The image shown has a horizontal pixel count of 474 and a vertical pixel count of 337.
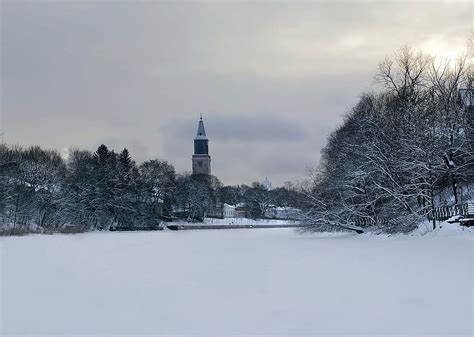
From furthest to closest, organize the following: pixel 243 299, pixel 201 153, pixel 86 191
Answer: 1. pixel 201 153
2. pixel 86 191
3. pixel 243 299

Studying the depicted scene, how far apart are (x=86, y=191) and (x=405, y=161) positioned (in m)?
45.1

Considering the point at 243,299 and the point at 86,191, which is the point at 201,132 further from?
the point at 243,299

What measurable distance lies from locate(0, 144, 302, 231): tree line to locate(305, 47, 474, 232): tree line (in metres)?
4.16

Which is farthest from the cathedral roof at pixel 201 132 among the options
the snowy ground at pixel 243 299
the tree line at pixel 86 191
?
the snowy ground at pixel 243 299

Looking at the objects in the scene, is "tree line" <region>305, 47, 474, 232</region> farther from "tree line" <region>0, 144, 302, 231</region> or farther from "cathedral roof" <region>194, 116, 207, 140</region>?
"cathedral roof" <region>194, 116, 207, 140</region>

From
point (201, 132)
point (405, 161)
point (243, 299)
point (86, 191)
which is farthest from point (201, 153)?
point (243, 299)

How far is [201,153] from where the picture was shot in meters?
156

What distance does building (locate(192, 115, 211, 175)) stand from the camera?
508ft

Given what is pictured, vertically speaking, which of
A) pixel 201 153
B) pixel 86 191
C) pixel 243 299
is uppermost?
pixel 201 153

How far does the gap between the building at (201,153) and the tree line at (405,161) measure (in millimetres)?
119522

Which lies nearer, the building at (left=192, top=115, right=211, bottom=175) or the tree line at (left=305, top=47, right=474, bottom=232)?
the tree line at (left=305, top=47, right=474, bottom=232)

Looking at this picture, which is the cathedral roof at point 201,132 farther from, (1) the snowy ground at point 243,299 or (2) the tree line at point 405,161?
(1) the snowy ground at point 243,299

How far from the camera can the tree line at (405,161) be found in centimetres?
2730

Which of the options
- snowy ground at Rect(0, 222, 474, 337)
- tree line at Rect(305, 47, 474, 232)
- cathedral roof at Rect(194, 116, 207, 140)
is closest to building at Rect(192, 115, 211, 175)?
cathedral roof at Rect(194, 116, 207, 140)
